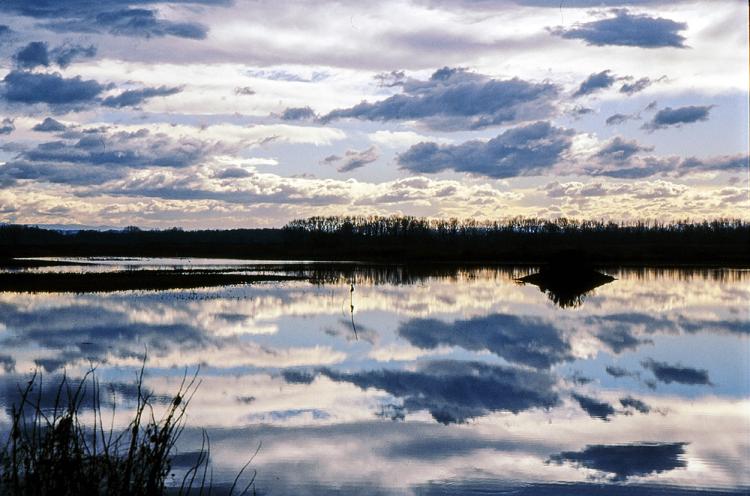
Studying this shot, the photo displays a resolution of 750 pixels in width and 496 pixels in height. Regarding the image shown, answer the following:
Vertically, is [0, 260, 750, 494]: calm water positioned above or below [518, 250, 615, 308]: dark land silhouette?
below

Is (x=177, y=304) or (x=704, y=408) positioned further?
(x=177, y=304)

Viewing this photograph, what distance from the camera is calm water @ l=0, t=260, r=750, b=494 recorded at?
1215 centimetres

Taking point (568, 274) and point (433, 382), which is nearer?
point (433, 382)

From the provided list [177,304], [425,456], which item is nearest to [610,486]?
[425,456]

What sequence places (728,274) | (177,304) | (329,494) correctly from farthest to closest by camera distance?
(728,274), (177,304), (329,494)

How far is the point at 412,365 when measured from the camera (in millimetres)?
22047

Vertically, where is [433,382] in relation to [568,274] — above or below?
below

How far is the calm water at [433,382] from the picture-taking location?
39.9ft

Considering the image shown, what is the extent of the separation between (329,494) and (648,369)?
1419cm

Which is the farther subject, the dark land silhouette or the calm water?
the dark land silhouette

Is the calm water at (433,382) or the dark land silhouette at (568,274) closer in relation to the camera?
the calm water at (433,382)

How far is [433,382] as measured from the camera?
19.6 m

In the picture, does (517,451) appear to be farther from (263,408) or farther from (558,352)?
(558,352)

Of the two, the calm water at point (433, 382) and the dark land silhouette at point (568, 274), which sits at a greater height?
the dark land silhouette at point (568, 274)
